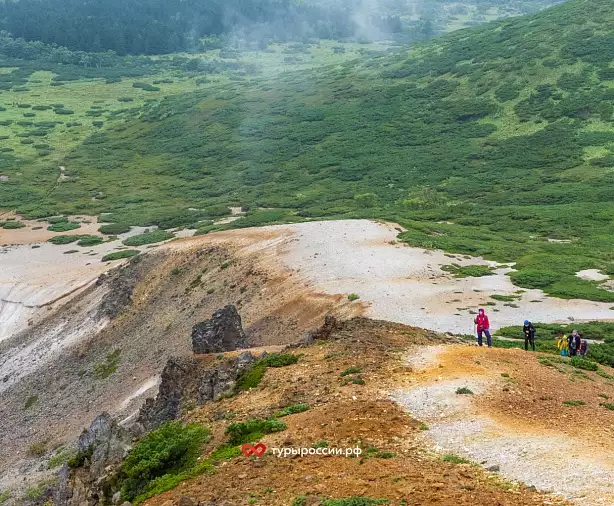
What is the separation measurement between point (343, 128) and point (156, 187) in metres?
35.5

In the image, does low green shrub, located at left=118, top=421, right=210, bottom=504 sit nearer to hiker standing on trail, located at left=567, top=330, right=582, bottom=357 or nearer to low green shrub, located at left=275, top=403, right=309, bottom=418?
low green shrub, located at left=275, top=403, right=309, bottom=418

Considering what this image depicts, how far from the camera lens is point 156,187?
124 metres

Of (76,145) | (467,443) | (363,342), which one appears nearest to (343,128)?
(76,145)

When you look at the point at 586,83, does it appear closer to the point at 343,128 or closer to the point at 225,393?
the point at 343,128

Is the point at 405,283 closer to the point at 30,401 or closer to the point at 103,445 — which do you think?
the point at 103,445

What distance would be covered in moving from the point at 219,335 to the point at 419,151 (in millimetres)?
85916

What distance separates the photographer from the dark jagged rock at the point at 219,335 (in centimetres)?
3634

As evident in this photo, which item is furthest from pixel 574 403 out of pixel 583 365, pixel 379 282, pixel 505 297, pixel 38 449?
pixel 38 449

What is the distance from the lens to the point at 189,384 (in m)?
31.1

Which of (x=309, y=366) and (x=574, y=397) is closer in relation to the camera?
(x=574, y=397)

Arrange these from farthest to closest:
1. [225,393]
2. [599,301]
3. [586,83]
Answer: [586,83], [599,301], [225,393]

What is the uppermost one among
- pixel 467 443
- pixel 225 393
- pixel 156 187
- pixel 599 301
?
pixel 467 443

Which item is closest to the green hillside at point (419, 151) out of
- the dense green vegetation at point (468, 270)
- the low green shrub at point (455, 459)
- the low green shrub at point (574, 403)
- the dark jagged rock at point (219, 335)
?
the dense green vegetation at point (468, 270)

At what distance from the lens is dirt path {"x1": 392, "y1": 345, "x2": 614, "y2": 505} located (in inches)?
619
